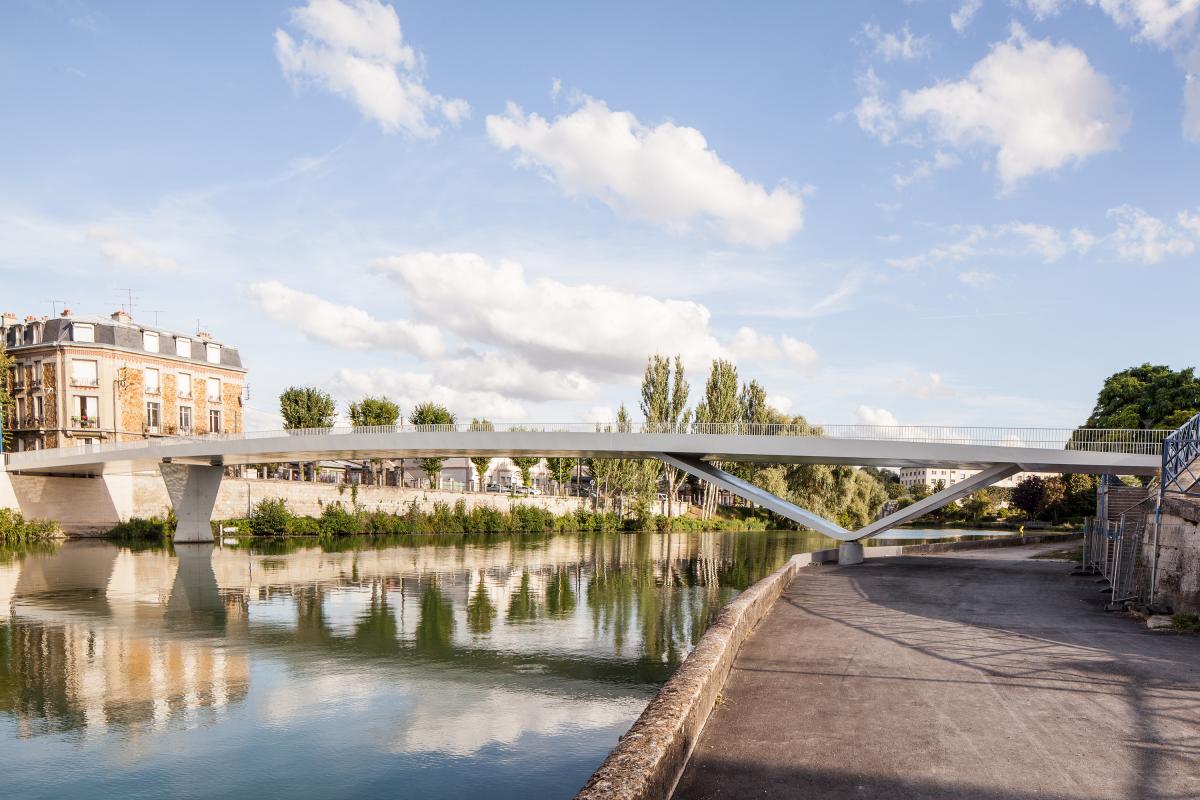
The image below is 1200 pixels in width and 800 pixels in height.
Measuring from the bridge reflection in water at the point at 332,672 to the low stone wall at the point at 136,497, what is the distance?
15533 millimetres

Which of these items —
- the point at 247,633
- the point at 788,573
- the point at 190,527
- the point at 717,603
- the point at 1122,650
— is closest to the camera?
the point at 1122,650

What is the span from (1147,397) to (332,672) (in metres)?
50.9

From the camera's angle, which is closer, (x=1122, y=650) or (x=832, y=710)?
(x=832, y=710)

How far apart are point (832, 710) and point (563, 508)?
4998cm

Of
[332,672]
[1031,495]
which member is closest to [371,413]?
[332,672]

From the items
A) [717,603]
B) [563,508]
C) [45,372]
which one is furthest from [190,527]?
[717,603]

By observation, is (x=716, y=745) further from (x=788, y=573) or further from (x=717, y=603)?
(x=717, y=603)

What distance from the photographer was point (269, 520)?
42.6m

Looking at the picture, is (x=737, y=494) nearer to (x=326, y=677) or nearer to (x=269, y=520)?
(x=326, y=677)

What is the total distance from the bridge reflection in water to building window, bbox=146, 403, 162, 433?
20.9 m

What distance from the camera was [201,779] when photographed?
25.5ft

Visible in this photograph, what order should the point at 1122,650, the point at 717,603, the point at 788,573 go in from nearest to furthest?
the point at 1122,650, the point at 788,573, the point at 717,603

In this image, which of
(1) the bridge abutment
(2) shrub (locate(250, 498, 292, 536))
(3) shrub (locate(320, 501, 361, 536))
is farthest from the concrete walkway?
(2) shrub (locate(250, 498, 292, 536))

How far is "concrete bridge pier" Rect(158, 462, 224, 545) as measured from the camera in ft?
123
